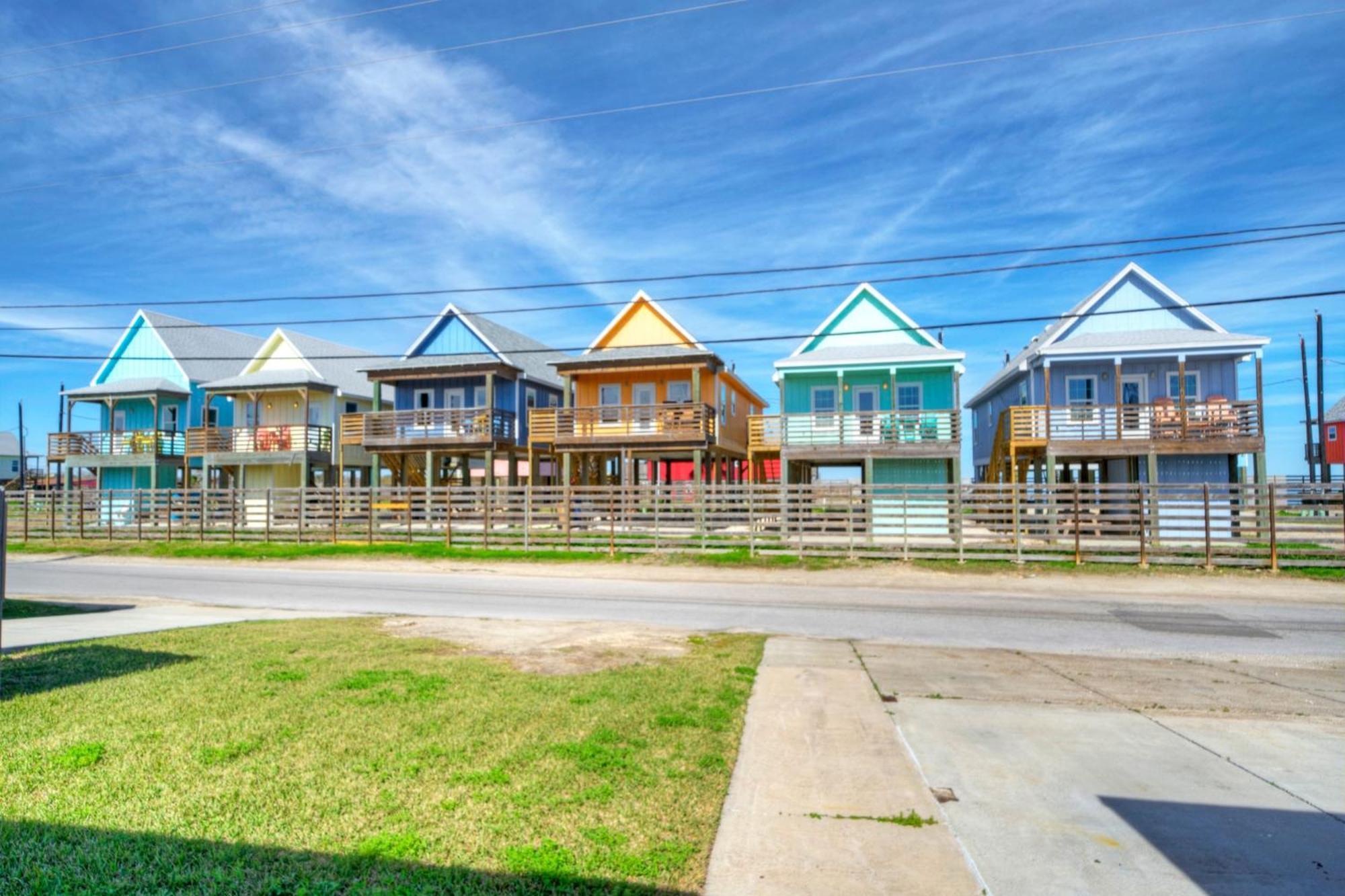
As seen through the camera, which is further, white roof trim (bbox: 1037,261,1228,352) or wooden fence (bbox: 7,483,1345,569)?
white roof trim (bbox: 1037,261,1228,352)

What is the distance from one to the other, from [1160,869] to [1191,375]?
28458mm

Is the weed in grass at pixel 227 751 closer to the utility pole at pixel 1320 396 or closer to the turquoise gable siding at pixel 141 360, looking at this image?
the turquoise gable siding at pixel 141 360

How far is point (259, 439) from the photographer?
116ft

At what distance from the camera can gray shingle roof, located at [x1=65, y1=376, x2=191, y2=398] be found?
37.3 metres

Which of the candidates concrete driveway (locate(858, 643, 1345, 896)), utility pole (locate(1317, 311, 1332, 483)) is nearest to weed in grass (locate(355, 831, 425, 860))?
concrete driveway (locate(858, 643, 1345, 896))

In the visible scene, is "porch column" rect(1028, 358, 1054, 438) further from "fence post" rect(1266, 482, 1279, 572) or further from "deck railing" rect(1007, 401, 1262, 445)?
"fence post" rect(1266, 482, 1279, 572)

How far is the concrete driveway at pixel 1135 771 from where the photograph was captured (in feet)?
12.5

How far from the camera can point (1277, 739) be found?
6.00m

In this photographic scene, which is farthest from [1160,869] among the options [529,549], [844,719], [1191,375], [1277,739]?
[1191,375]

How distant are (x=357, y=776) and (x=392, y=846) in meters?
1.10

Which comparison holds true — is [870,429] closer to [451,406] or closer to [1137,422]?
[1137,422]

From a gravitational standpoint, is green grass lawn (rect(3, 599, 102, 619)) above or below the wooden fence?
below

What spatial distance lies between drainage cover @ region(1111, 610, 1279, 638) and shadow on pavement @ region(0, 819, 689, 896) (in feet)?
36.6

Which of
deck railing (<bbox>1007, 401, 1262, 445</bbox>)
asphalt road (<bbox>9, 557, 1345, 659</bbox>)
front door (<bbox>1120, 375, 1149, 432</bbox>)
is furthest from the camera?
front door (<bbox>1120, 375, 1149, 432</bbox>)
